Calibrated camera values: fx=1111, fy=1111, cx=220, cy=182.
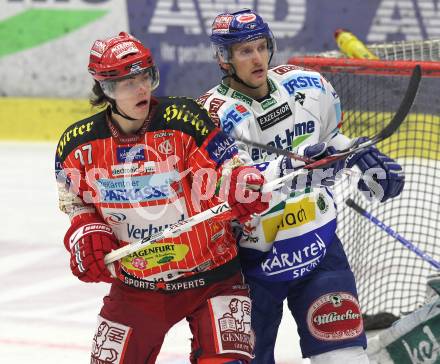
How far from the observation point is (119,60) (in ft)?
10.3

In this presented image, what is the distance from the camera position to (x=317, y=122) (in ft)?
11.5

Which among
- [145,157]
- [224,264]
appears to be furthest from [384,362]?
[145,157]

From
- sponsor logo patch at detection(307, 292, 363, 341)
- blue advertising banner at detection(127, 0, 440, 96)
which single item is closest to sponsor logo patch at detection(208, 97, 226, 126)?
sponsor logo patch at detection(307, 292, 363, 341)

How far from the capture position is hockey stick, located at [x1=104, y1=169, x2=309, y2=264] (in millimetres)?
3103

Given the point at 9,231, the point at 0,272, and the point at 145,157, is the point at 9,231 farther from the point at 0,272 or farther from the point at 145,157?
the point at 145,157

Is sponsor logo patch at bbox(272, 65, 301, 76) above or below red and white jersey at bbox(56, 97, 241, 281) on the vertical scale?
above

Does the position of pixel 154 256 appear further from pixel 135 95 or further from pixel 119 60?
pixel 119 60

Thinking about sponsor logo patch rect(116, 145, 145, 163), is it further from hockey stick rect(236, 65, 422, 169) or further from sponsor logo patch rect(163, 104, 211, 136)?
hockey stick rect(236, 65, 422, 169)

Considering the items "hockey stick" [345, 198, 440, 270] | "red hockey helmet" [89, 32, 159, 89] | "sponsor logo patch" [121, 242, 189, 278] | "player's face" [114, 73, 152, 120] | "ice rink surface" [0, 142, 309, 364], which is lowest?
"ice rink surface" [0, 142, 309, 364]

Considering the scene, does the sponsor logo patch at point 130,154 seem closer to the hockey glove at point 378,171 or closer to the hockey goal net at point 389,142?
the hockey glove at point 378,171

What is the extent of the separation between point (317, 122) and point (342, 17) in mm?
4451

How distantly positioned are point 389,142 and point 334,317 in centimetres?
161

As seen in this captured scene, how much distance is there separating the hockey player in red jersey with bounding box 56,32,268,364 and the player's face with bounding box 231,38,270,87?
10.3 inches

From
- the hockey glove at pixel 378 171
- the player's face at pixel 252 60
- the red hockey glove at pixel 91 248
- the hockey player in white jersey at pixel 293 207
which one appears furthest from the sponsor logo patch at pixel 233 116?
the red hockey glove at pixel 91 248
